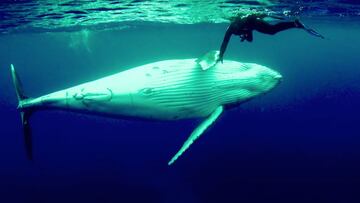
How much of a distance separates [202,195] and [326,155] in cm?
1017

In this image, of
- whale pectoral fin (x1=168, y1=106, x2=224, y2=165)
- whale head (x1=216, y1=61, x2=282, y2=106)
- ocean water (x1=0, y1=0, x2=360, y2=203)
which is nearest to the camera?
whale pectoral fin (x1=168, y1=106, x2=224, y2=165)

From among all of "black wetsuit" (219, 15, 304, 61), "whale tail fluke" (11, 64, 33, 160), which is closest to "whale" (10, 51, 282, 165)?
"whale tail fluke" (11, 64, 33, 160)

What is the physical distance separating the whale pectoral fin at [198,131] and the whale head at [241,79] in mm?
321

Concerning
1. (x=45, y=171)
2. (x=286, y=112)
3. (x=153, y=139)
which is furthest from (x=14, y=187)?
(x=286, y=112)

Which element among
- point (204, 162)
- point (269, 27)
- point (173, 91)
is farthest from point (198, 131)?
point (204, 162)

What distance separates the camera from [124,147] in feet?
96.2

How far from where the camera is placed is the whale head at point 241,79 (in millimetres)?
5836

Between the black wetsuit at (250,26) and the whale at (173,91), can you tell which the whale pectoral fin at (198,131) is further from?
the black wetsuit at (250,26)

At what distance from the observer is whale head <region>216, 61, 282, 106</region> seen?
584 centimetres

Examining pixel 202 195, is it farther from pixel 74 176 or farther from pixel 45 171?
pixel 45 171

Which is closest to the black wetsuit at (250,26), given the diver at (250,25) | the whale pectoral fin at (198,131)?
the diver at (250,25)

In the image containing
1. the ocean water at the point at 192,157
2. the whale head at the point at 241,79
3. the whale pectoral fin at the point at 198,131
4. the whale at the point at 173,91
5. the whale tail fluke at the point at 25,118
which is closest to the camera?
the whale pectoral fin at the point at 198,131

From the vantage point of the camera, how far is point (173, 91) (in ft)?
18.3

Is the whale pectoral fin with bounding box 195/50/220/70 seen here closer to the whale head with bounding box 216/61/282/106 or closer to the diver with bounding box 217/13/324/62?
the whale head with bounding box 216/61/282/106
